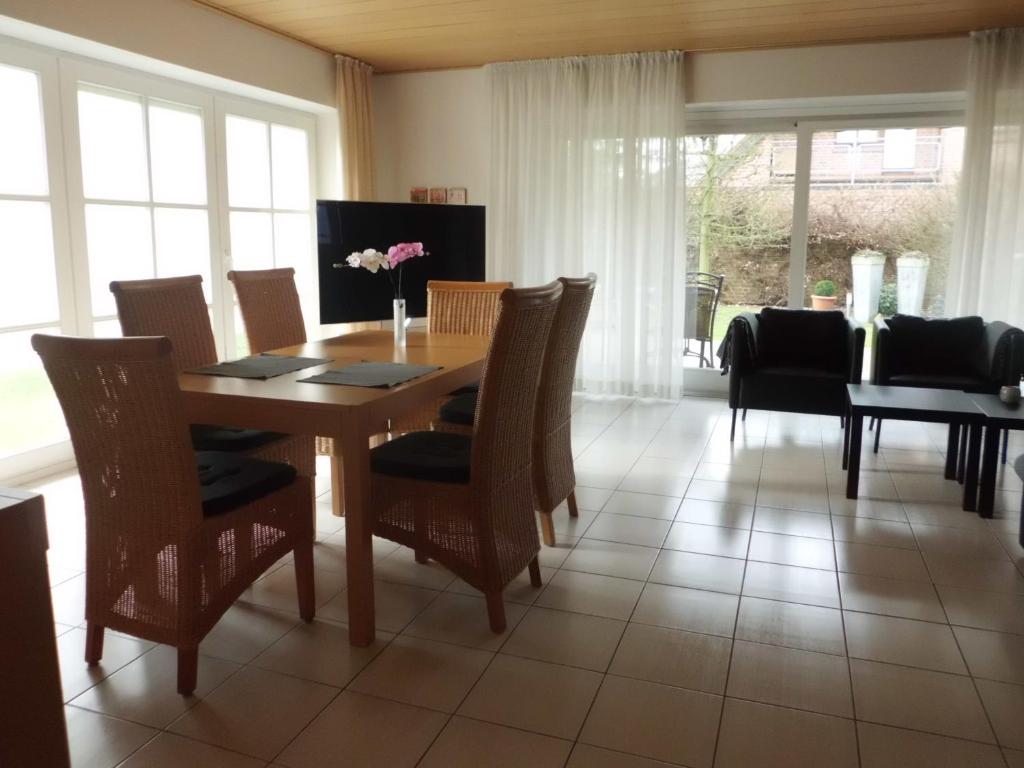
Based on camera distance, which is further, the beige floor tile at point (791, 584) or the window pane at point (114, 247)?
the window pane at point (114, 247)

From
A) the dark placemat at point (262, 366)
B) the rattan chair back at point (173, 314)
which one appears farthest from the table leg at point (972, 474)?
the rattan chair back at point (173, 314)

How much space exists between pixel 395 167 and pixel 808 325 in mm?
3377

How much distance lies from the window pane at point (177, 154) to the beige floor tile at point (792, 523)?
361 cm

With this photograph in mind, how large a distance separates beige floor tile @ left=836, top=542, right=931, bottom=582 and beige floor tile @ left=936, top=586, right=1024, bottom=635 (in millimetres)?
138

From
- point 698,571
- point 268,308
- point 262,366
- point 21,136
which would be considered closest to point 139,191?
point 21,136

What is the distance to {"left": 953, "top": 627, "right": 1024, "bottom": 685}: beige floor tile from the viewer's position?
2144 millimetres

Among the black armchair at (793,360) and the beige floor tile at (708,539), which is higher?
the black armchair at (793,360)

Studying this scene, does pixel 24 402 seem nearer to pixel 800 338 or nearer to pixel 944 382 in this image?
pixel 800 338

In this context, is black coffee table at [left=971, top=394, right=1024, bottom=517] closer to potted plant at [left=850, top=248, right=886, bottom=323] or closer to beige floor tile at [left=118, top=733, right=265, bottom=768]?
potted plant at [left=850, top=248, right=886, bottom=323]

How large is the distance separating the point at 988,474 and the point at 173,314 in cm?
335

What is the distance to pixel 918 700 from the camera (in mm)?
2021

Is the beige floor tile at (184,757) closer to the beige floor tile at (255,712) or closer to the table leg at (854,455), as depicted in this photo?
the beige floor tile at (255,712)

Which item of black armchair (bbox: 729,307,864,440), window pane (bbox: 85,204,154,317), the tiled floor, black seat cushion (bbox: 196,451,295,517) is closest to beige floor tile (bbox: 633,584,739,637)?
the tiled floor

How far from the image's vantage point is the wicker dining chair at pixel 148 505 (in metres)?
1.88
